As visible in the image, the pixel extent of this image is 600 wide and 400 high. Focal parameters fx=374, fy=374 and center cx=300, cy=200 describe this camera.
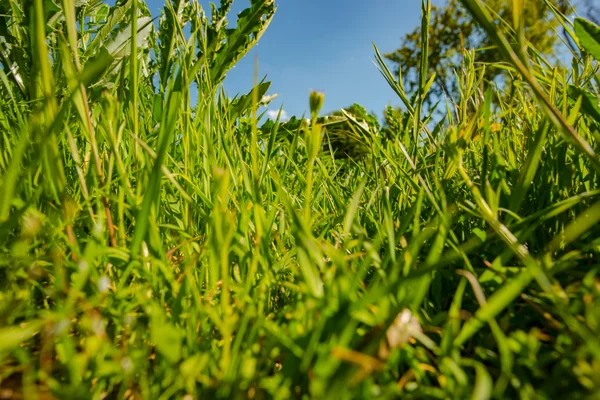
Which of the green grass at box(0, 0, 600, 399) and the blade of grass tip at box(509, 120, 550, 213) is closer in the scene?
the green grass at box(0, 0, 600, 399)

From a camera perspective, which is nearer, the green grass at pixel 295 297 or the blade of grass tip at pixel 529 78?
the green grass at pixel 295 297

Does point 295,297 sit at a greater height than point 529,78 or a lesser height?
lesser

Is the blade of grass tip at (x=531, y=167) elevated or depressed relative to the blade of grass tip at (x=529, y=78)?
depressed

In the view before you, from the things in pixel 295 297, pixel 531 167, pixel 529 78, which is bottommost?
pixel 295 297

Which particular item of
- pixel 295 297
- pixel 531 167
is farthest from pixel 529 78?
pixel 295 297

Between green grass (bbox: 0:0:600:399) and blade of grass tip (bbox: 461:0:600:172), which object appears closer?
green grass (bbox: 0:0:600:399)

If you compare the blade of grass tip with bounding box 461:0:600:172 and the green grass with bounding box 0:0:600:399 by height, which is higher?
the blade of grass tip with bounding box 461:0:600:172

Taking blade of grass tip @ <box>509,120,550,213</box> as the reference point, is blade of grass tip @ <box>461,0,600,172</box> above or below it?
above

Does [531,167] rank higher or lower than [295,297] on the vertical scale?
higher

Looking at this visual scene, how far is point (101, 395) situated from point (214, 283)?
166mm

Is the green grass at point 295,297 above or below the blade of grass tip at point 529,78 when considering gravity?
below

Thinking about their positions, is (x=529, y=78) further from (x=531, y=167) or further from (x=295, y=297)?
(x=295, y=297)

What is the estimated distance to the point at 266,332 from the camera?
0.45 metres

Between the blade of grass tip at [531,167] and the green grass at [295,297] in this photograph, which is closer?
the green grass at [295,297]
